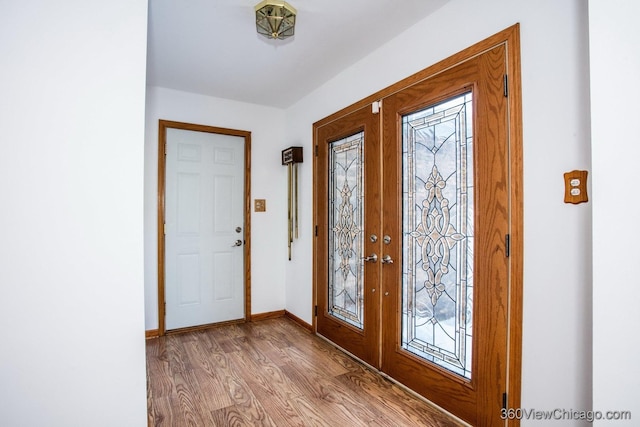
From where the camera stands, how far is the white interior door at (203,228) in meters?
3.26

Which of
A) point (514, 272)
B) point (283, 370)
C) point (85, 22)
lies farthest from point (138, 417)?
point (514, 272)

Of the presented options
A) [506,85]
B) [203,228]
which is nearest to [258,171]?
[203,228]

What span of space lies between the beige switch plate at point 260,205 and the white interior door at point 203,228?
156 millimetres

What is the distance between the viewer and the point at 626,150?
39.2 inches

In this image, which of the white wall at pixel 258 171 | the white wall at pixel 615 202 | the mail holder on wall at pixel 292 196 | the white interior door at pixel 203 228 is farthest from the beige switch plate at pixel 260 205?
the white wall at pixel 615 202

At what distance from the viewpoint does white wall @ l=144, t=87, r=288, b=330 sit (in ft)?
10.4

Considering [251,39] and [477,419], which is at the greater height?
[251,39]

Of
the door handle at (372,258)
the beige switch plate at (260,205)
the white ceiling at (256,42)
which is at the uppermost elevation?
the white ceiling at (256,42)

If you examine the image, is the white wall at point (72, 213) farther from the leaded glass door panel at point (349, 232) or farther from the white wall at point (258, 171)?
the white wall at point (258, 171)

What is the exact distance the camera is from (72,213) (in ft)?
3.79

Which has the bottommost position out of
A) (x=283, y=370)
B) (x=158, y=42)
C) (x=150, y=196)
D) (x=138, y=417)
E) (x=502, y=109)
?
(x=283, y=370)

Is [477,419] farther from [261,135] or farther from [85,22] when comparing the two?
[261,135]

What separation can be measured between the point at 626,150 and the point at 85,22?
199 centimetres

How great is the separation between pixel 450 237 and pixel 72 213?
6.14 feet
